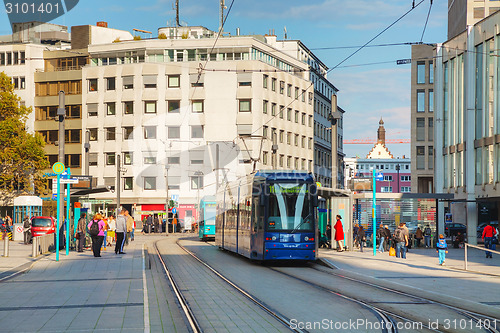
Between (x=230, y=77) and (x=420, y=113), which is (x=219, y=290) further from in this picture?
(x=420, y=113)

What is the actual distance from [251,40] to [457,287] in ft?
202

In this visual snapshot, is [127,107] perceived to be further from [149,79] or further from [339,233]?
[339,233]

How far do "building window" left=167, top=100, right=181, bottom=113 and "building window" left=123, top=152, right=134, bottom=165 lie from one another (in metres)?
6.43

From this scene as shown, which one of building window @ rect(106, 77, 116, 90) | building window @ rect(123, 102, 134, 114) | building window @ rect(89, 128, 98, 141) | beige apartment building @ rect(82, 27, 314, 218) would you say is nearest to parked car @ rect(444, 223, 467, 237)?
beige apartment building @ rect(82, 27, 314, 218)

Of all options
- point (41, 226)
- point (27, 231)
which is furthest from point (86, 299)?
point (27, 231)

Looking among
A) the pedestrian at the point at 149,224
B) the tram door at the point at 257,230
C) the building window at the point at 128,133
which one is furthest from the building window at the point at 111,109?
the tram door at the point at 257,230

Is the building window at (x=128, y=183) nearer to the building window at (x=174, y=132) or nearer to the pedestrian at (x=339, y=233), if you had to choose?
the building window at (x=174, y=132)

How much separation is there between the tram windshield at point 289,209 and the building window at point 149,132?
180 ft

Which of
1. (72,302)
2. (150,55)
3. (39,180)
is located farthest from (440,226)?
(150,55)

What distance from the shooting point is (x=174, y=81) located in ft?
255

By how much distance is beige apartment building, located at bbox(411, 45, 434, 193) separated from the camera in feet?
264

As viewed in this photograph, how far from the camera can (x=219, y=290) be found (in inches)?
640

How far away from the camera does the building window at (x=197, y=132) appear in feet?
251

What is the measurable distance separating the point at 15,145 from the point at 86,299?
46.5 meters
